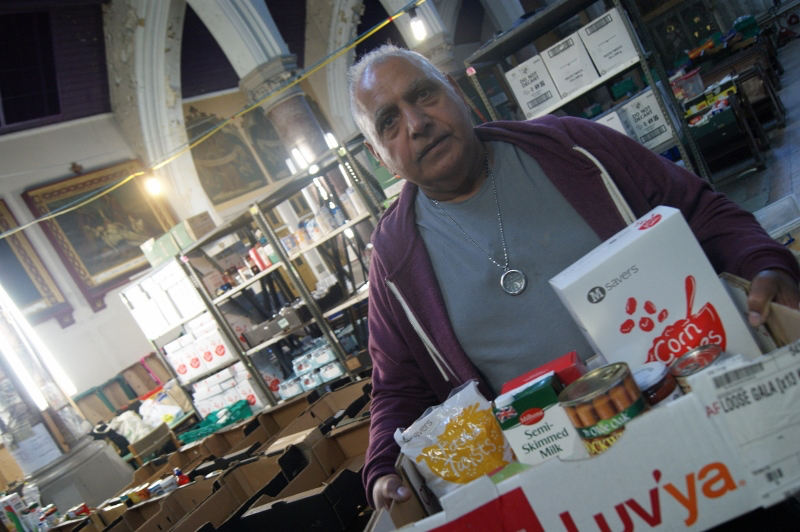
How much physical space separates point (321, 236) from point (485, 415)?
462cm

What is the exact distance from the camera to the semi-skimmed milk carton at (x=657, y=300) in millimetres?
1096

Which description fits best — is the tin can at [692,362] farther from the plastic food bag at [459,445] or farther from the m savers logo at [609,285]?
the plastic food bag at [459,445]

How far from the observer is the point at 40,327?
8.77 m

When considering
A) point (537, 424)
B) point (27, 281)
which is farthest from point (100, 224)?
point (537, 424)

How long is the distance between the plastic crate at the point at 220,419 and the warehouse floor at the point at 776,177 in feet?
17.3

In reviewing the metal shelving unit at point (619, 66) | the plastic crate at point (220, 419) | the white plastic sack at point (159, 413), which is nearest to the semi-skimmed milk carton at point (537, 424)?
the metal shelving unit at point (619, 66)

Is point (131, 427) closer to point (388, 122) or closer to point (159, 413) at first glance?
point (159, 413)

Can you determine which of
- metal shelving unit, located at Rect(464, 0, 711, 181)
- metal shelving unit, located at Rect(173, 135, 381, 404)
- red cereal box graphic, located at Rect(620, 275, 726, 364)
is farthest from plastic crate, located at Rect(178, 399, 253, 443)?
red cereal box graphic, located at Rect(620, 275, 726, 364)

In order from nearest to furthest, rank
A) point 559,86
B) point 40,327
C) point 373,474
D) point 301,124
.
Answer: point 373,474 < point 559,86 < point 301,124 < point 40,327

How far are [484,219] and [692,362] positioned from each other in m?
0.72

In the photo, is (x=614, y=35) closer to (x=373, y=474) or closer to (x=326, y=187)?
(x=326, y=187)

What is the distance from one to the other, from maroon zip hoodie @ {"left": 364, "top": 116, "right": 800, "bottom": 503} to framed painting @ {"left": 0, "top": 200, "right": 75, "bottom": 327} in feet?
28.6

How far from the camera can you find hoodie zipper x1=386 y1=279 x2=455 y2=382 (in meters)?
1.62

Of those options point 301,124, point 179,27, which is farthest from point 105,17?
point 301,124
